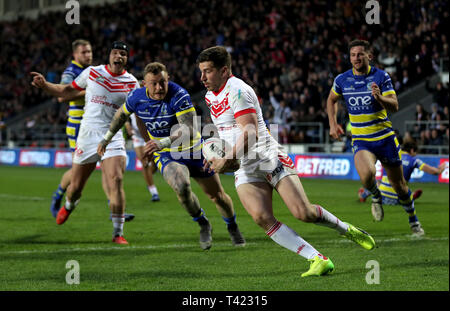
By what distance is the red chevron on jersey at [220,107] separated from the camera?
5992 mm

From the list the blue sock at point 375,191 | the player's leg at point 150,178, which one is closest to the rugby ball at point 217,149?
the blue sock at point 375,191

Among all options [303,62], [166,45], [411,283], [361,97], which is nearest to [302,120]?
[303,62]

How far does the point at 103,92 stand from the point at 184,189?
78.1 inches

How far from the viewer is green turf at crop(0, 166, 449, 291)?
20.5ft

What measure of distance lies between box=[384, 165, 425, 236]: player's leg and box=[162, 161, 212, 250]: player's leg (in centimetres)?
253

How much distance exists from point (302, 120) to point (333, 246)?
14.1m

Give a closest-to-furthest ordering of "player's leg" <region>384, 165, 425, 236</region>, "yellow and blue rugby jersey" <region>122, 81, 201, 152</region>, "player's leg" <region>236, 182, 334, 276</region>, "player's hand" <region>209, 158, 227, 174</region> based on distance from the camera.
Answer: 1. "player's hand" <region>209, 158, 227, 174</region>
2. "player's leg" <region>236, 182, 334, 276</region>
3. "yellow and blue rugby jersey" <region>122, 81, 201, 152</region>
4. "player's leg" <region>384, 165, 425, 236</region>

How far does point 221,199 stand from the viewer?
8.20 m

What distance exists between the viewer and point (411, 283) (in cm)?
621

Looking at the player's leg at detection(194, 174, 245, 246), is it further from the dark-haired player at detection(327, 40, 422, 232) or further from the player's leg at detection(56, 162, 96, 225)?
the player's leg at detection(56, 162, 96, 225)

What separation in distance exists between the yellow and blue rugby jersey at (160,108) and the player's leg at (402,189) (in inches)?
114

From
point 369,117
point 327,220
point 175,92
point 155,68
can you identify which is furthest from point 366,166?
point 155,68

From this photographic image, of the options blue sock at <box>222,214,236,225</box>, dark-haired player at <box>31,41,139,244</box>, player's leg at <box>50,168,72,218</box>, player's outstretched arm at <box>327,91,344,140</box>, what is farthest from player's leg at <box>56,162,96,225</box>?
player's outstretched arm at <box>327,91,344,140</box>

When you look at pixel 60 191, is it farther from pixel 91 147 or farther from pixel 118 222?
pixel 118 222
